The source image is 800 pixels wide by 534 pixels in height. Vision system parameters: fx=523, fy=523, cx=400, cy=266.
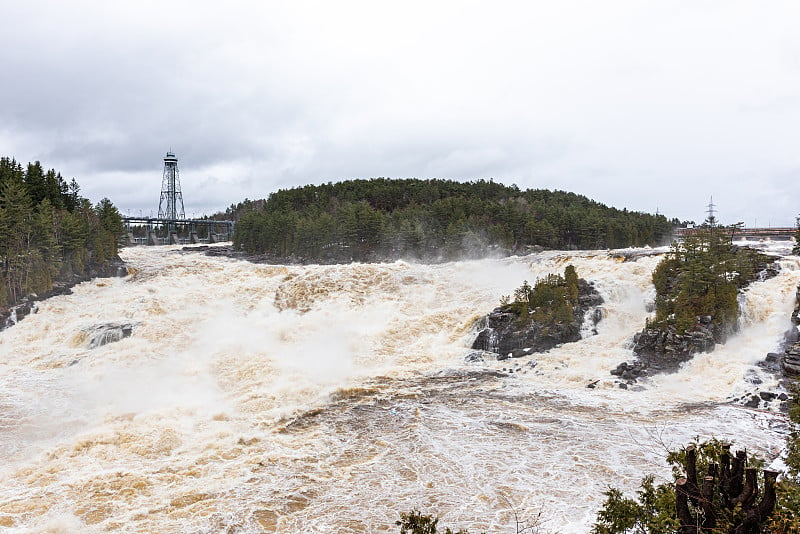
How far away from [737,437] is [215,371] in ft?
72.6

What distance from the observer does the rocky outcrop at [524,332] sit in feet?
92.4

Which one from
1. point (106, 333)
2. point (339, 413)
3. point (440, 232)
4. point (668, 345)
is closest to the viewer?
point (339, 413)

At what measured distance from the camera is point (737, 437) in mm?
16859

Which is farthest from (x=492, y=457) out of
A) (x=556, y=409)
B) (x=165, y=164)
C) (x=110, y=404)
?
(x=165, y=164)

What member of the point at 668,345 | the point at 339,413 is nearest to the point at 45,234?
the point at 339,413

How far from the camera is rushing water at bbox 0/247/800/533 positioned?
13438 millimetres

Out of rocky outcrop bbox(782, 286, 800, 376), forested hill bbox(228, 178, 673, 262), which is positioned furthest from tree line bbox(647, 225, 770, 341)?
forested hill bbox(228, 178, 673, 262)

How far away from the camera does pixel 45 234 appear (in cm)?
4159

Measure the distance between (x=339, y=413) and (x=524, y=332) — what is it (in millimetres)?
12620

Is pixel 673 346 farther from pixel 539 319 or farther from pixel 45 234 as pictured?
pixel 45 234

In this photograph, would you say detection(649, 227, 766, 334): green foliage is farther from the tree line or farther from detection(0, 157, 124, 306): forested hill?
detection(0, 157, 124, 306): forested hill

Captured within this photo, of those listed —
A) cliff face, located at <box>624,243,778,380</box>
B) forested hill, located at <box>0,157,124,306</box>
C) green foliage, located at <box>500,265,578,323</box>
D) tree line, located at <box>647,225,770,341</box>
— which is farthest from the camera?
forested hill, located at <box>0,157,124,306</box>

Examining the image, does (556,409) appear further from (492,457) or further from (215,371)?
(215,371)

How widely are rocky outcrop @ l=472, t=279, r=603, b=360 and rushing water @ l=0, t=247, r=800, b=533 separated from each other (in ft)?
3.19
